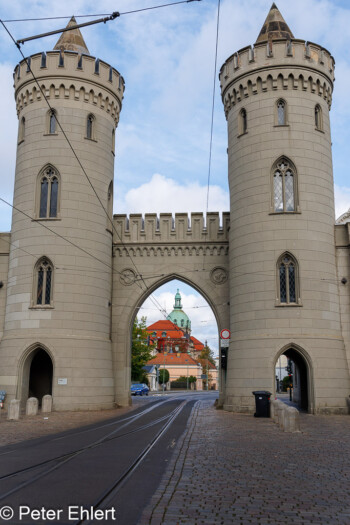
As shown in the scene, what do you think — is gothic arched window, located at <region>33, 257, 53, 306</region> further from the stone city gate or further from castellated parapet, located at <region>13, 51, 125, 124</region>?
castellated parapet, located at <region>13, 51, 125, 124</region>

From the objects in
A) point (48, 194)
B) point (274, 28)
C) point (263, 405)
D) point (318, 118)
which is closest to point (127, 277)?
point (48, 194)

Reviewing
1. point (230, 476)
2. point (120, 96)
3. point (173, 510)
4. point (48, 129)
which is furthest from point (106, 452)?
point (120, 96)

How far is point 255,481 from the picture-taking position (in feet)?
25.5

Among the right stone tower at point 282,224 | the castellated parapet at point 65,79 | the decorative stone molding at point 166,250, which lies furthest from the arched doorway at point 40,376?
the castellated parapet at point 65,79

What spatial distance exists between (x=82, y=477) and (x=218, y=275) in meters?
20.6

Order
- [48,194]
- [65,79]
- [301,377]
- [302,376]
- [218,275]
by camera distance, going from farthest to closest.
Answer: [218,275] → [301,377] → [302,376] → [65,79] → [48,194]

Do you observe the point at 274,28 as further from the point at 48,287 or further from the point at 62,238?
the point at 48,287

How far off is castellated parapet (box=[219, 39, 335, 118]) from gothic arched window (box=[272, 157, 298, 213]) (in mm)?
3773

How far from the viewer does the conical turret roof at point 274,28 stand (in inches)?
1041

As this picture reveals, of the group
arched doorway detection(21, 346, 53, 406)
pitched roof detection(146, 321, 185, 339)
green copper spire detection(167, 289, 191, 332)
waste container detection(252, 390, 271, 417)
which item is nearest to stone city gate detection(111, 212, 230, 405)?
arched doorway detection(21, 346, 53, 406)

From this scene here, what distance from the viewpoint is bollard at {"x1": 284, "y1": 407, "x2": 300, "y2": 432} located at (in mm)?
14312

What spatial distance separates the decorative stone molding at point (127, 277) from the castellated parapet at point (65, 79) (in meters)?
8.57

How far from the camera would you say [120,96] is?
2917cm

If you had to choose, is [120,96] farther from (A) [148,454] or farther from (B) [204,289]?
(A) [148,454]
